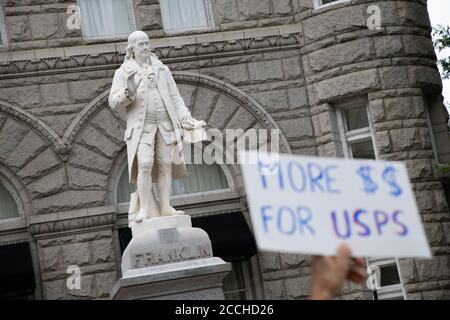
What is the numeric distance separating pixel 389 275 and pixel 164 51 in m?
5.26

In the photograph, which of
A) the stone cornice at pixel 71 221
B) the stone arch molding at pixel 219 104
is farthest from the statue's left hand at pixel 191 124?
the stone arch molding at pixel 219 104

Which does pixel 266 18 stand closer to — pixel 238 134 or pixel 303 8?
pixel 303 8

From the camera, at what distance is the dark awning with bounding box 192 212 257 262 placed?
671 inches

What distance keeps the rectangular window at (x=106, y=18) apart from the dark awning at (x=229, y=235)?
3459mm

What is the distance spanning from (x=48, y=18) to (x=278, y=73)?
13.1 feet

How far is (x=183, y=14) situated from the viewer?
18.5 metres

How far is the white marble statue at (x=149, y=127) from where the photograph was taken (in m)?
12.7

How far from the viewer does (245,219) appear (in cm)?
1777

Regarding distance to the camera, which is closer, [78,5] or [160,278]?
[160,278]

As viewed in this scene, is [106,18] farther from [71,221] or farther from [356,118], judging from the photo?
[356,118]

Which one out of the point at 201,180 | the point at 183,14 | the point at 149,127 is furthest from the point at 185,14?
the point at 149,127

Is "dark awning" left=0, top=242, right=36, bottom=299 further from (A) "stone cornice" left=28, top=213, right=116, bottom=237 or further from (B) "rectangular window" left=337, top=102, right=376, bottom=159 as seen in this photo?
(B) "rectangular window" left=337, top=102, right=376, bottom=159
